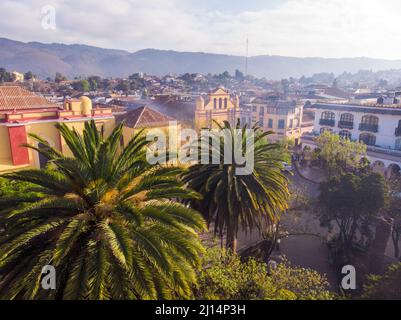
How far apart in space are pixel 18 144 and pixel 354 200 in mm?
23216

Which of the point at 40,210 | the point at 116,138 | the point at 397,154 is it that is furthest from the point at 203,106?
the point at 40,210

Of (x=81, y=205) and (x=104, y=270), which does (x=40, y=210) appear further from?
(x=104, y=270)

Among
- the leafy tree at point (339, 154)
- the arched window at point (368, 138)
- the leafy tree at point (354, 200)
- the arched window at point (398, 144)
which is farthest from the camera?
the arched window at point (368, 138)

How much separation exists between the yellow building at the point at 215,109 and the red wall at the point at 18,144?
24.1 meters

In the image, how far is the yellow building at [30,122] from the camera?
21.9 meters

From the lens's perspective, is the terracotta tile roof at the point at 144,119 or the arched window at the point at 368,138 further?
the arched window at the point at 368,138

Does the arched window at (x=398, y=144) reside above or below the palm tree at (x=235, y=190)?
below

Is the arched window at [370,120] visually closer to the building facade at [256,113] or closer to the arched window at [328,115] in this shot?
the arched window at [328,115]

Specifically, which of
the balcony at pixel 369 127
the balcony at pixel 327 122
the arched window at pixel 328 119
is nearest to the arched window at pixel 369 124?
the balcony at pixel 369 127

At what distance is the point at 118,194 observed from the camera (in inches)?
352

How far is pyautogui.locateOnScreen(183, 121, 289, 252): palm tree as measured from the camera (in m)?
13.7

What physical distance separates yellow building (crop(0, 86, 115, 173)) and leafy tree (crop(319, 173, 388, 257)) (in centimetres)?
1652
